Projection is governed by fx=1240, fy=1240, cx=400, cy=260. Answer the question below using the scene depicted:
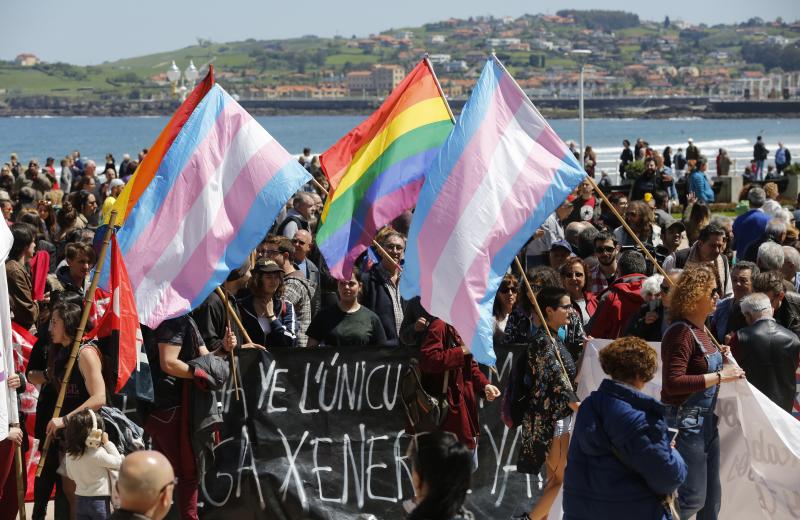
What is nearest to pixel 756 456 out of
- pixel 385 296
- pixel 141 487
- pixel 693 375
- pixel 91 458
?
pixel 693 375

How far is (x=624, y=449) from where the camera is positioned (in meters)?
5.33

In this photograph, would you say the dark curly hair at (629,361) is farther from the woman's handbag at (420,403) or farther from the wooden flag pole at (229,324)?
the wooden flag pole at (229,324)

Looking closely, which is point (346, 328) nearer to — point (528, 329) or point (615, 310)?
point (528, 329)

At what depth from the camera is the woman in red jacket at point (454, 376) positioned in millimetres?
7160

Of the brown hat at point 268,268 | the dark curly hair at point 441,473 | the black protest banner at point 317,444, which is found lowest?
the black protest banner at point 317,444

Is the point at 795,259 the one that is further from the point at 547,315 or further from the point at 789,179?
the point at 789,179

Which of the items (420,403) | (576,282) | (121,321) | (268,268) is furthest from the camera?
(576,282)

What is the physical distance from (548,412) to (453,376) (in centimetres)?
63

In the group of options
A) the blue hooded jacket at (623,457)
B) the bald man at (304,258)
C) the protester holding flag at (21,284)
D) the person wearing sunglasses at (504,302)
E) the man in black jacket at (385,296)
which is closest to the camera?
the blue hooded jacket at (623,457)

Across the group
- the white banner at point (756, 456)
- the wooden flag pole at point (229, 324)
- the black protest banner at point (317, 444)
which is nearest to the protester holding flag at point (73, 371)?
the wooden flag pole at point (229, 324)

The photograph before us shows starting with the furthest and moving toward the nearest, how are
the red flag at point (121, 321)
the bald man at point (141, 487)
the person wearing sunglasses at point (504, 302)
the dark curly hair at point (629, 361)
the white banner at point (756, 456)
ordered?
the person wearing sunglasses at point (504, 302)
the white banner at point (756, 456)
the red flag at point (121, 321)
the dark curly hair at point (629, 361)
the bald man at point (141, 487)

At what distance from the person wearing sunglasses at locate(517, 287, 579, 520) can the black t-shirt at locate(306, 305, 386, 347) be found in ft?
4.06

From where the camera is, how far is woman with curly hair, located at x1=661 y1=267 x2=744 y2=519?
645 centimetres

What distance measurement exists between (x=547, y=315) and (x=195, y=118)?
2476mm
